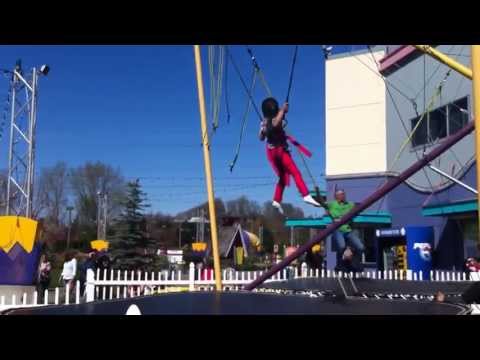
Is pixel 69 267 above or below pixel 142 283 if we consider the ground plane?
above

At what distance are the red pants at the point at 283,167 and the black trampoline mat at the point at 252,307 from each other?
1.24m

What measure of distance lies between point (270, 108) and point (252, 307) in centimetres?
224

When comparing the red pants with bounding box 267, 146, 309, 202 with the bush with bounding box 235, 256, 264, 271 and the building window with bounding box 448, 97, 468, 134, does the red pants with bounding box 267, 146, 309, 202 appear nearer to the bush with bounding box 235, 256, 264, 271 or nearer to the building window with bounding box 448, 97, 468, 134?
the bush with bounding box 235, 256, 264, 271

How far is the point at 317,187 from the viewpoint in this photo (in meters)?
5.52

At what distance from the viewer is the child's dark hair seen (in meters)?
5.36

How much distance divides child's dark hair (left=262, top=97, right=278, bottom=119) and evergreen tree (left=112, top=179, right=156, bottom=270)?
2.24 m

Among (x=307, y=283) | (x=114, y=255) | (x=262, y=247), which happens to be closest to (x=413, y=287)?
(x=307, y=283)

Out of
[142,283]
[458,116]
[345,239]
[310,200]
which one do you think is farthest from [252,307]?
[458,116]

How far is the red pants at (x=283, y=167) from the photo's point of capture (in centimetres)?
534

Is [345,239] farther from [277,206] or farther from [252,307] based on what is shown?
[252,307]

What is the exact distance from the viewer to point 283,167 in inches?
211

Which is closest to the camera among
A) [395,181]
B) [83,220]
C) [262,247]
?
[395,181]
